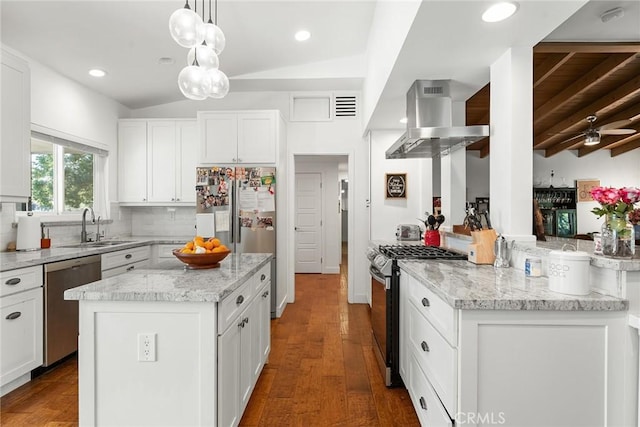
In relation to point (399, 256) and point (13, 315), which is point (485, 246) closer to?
point (399, 256)

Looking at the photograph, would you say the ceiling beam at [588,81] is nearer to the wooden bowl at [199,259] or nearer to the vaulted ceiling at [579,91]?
the vaulted ceiling at [579,91]

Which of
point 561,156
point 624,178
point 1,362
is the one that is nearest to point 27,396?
point 1,362

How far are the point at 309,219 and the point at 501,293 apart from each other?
560 centimetres

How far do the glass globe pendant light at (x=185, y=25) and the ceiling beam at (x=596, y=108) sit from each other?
18.1ft

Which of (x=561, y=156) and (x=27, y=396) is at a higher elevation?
(x=561, y=156)

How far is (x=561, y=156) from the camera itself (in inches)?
308

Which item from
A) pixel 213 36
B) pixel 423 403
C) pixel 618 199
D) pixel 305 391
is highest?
pixel 213 36

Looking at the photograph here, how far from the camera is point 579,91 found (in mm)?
4207

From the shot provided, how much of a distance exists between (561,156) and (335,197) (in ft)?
17.9

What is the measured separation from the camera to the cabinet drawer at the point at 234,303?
1567mm

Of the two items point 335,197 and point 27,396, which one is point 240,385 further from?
point 335,197

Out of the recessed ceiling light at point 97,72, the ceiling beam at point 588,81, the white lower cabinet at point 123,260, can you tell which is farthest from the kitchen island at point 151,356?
the ceiling beam at point 588,81

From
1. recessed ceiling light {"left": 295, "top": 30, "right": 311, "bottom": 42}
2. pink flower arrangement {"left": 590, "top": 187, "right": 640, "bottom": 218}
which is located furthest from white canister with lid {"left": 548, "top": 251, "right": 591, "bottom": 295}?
recessed ceiling light {"left": 295, "top": 30, "right": 311, "bottom": 42}

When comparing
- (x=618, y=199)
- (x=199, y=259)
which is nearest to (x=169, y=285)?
(x=199, y=259)
